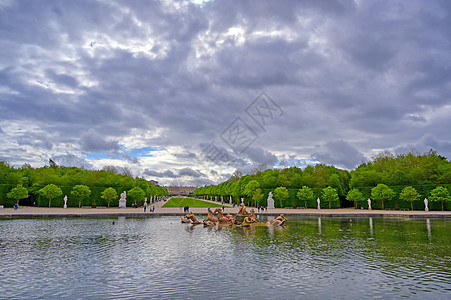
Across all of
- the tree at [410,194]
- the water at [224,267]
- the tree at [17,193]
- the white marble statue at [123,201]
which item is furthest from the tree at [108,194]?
the tree at [410,194]

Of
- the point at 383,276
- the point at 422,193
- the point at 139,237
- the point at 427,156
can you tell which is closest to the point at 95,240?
the point at 139,237

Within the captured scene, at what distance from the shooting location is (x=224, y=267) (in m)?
15.3

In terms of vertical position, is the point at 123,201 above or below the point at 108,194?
below

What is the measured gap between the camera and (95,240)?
76.1ft

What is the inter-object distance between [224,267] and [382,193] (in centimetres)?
5448

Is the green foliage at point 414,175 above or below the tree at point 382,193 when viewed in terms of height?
above

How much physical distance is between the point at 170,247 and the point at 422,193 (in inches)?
2217

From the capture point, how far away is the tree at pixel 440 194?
176 ft

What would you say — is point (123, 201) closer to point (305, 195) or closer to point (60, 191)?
point (60, 191)

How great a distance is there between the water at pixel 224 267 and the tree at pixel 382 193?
123 feet

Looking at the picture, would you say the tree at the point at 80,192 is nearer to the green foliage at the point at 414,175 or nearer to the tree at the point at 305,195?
the tree at the point at 305,195

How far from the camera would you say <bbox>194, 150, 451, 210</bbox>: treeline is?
59.8 metres

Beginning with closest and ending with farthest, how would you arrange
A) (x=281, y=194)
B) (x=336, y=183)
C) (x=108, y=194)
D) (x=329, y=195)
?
(x=108, y=194)
(x=329, y=195)
(x=281, y=194)
(x=336, y=183)

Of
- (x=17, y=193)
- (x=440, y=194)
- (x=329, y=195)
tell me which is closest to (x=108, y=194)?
(x=17, y=193)
